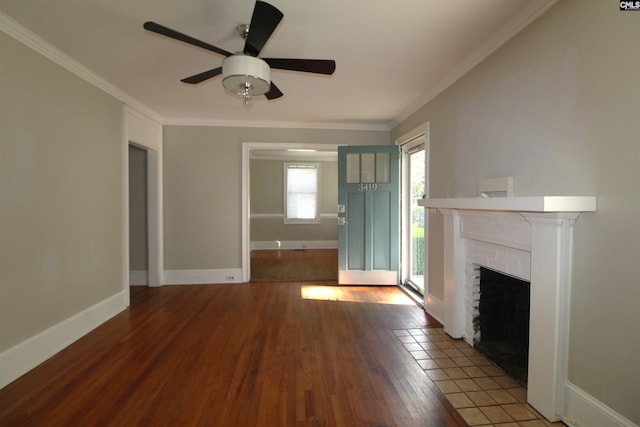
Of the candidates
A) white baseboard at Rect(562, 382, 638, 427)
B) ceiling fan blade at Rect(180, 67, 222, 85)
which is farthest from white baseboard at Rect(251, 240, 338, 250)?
white baseboard at Rect(562, 382, 638, 427)

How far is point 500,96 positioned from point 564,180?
0.89 meters

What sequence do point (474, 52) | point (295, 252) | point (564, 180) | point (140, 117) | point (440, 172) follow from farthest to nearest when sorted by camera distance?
1. point (295, 252)
2. point (140, 117)
3. point (440, 172)
4. point (474, 52)
5. point (564, 180)

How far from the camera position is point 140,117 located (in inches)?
160

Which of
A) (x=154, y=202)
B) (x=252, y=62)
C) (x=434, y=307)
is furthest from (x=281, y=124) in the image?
(x=434, y=307)

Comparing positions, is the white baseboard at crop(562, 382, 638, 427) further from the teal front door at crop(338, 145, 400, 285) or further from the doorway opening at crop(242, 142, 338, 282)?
the doorway opening at crop(242, 142, 338, 282)

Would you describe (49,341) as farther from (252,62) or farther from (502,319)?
(502,319)

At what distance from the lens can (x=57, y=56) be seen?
2.61 metres

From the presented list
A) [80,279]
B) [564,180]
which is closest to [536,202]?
[564,180]

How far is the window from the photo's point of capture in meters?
8.27

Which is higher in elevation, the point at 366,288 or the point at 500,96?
the point at 500,96

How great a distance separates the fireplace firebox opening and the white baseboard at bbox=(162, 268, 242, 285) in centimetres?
341

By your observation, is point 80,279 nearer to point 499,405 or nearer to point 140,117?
point 140,117

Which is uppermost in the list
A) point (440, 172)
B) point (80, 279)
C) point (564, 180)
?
point (440, 172)
